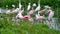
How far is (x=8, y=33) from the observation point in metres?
7.62

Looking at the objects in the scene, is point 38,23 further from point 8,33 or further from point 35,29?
point 8,33

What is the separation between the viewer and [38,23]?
903 cm

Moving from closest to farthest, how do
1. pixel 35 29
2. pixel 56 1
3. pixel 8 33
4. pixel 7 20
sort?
pixel 8 33 → pixel 35 29 → pixel 7 20 → pixel 56 1

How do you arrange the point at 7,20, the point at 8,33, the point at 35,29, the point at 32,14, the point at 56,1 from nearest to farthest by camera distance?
the point at 8,33 → the point at 35,29 → the point at 7,20 → the point at 32,14 → the point at 56,1

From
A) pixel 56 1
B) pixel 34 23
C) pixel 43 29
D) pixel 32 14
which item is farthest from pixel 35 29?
pixel 56 1

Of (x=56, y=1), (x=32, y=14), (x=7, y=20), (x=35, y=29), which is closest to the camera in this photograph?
(x=35, y=29)

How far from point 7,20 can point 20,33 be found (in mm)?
1161

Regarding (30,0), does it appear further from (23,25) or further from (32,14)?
(23,25)

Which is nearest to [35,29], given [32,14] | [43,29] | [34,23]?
[43,29]

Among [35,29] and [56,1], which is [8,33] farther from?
[56,1]

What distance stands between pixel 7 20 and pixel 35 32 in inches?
47.7

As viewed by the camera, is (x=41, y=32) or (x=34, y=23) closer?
(x=41, y=32)

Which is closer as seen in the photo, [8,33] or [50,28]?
[8,33]

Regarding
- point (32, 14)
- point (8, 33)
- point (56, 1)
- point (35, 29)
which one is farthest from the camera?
point (56, 1)
